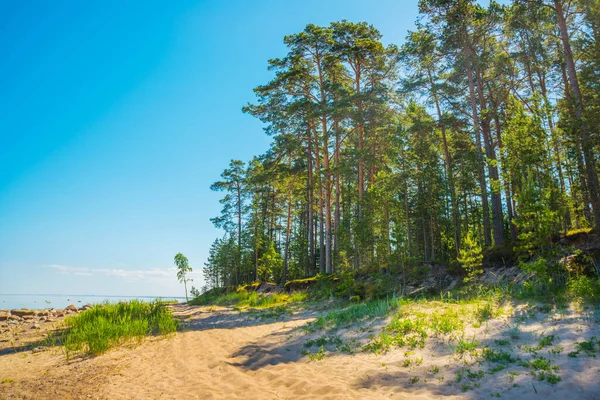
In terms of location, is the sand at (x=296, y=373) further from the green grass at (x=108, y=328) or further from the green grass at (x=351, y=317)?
the green grass at (x=351, y=317)

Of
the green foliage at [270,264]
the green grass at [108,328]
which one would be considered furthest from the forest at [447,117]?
the green foliage at [270,264]

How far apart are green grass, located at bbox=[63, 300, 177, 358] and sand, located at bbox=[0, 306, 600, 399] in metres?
0.41

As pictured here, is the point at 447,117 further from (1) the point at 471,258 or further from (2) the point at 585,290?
(2) the point at 585,290

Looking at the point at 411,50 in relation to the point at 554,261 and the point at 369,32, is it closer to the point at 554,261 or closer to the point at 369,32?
the point at 369,32

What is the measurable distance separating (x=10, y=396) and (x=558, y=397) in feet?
27.1

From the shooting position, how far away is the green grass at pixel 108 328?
321 inches

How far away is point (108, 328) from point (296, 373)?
18.7 feet

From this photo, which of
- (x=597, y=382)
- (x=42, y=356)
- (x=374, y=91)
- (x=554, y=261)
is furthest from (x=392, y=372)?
(x=374, y=91)

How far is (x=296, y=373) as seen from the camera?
251 inches

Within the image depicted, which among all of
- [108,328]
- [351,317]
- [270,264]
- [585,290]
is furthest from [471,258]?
[270,264]

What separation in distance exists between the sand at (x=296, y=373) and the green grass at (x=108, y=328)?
407 millimetres

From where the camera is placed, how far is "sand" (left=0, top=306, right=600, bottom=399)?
186 inches

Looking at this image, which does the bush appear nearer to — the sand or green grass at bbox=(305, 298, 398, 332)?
the sand

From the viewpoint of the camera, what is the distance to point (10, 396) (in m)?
5.41
